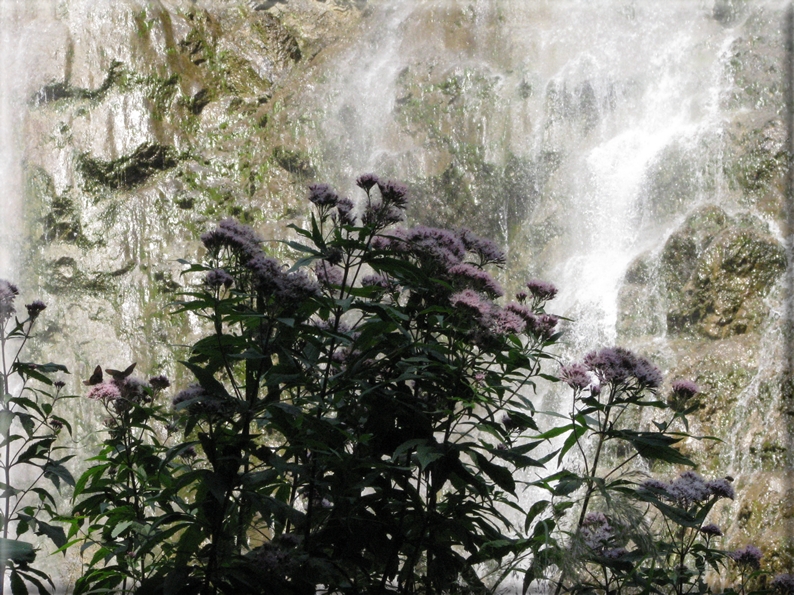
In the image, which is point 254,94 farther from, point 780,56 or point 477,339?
point 477,339

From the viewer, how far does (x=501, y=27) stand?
42.2 feet

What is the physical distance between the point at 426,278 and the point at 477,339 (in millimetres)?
206

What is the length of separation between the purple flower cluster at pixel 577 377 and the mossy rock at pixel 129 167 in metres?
10.3

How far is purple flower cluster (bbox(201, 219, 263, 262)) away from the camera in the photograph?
2119 millimetres

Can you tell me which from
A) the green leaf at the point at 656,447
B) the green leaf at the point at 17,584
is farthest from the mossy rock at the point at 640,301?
the green leaf at the point at 17,584

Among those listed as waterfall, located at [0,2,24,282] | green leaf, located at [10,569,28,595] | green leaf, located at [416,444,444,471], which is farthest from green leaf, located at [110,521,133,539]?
waterfall, located at [0,2,24,282]

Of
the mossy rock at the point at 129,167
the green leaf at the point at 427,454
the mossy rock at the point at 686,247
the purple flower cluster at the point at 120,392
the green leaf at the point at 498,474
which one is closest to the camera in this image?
the green leaf at the point at 427,454

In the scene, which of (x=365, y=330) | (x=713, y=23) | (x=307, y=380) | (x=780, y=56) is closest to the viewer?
(x=307, y=380)

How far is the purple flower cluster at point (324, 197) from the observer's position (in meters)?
2.28

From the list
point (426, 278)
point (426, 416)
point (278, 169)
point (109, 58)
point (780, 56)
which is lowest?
point (426, 416)

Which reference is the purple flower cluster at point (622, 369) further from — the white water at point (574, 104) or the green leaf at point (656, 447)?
the white water at point (574, 104)

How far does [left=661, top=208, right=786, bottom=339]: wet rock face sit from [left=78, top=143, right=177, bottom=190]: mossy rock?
24.2 ft

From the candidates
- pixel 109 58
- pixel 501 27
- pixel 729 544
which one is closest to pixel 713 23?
pixel 501 27

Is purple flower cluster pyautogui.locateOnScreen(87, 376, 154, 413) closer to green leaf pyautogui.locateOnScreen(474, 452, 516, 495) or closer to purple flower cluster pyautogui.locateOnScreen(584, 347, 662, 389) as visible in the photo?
green leaf pyautogui.locateOnScreen(474, 452, 516, 495)
